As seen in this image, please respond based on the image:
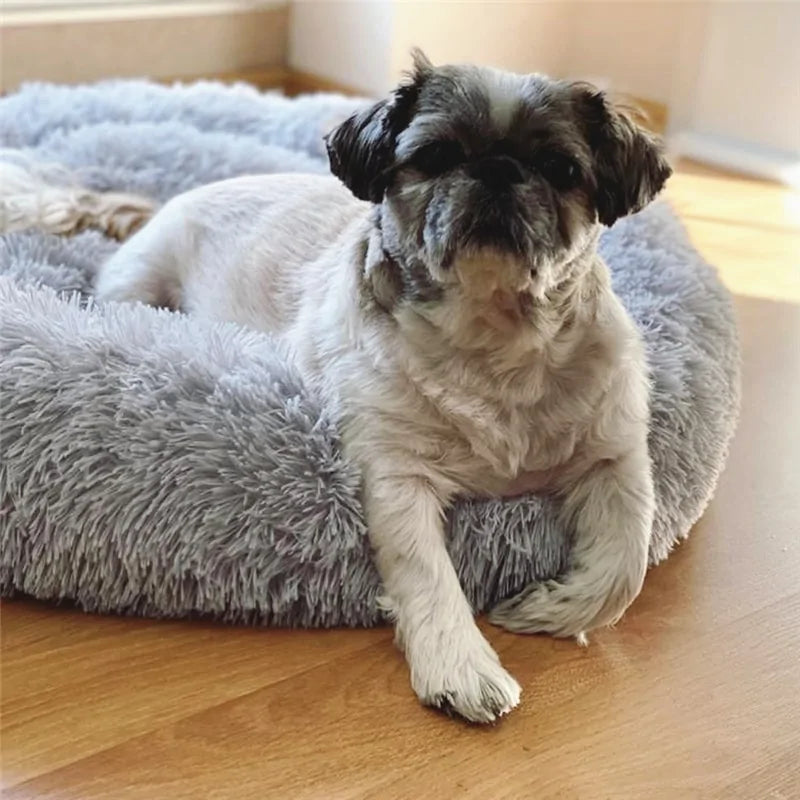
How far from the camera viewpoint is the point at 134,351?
175 cm

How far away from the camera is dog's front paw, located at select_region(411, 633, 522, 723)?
1446 mm

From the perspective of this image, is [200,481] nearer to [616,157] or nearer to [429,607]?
[429,607]

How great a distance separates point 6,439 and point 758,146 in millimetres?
2694

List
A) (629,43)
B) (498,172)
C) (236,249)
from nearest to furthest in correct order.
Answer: (498,172), (236,249), (629,43)

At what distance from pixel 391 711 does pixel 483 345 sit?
1.51 feet

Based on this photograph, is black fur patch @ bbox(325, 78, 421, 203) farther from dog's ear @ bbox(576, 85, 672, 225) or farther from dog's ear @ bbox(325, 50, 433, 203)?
dog's ear @ bbox(576, 85, 672, 225)

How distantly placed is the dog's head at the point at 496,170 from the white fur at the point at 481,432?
0.04 m

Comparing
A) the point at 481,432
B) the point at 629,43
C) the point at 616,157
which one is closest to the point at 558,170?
the point at 616,157

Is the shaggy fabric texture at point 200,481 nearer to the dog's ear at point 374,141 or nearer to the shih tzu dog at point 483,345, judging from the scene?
the shih tzu dog at point 483,345

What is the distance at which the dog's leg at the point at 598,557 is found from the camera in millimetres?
1608

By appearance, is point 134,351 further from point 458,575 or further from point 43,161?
point 43,161

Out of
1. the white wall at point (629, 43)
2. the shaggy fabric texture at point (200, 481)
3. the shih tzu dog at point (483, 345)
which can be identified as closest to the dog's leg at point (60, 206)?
the shaggy fabric texture at point (200, 481)

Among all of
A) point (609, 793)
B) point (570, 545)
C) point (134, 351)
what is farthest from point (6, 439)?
point (609, 793)

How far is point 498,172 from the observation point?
1.46 metres
